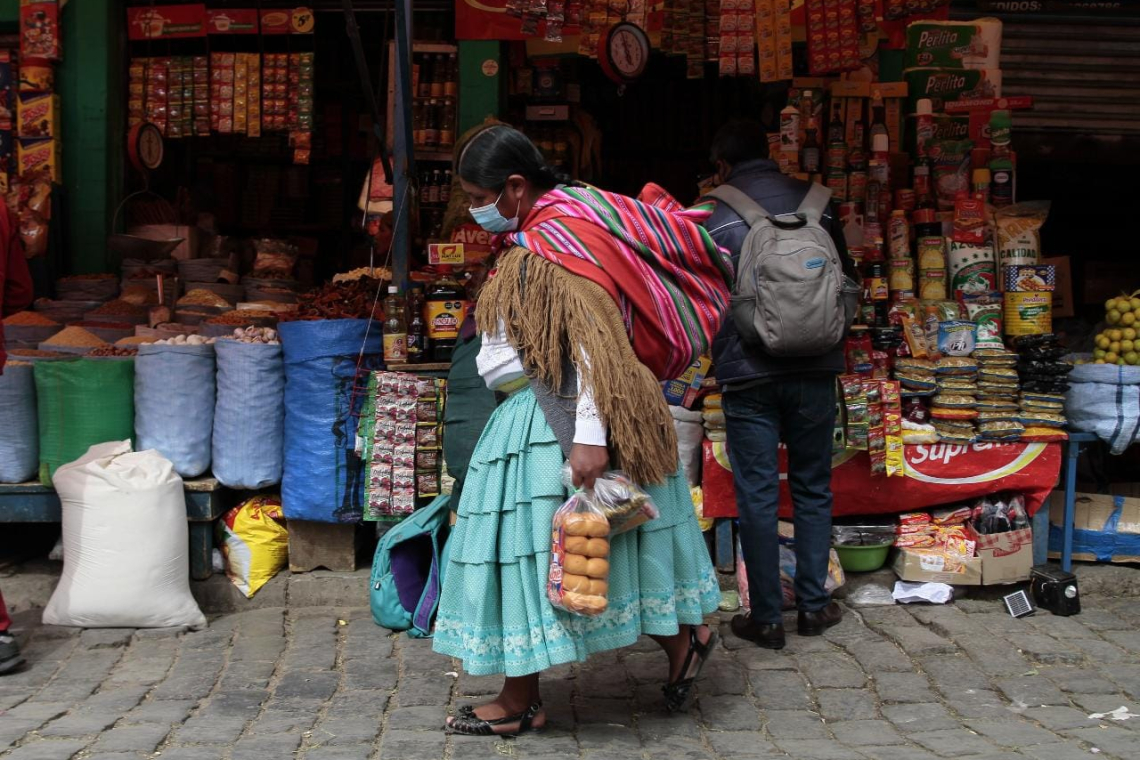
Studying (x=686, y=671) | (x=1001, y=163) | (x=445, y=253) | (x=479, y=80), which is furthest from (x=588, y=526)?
(x=479, y=80)

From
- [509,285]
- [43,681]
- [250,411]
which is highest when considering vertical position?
[509,285]

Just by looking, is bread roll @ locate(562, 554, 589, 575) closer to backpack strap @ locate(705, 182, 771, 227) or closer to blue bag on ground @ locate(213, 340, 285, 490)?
backpack strap @ locate(705, 182, 771, 227)

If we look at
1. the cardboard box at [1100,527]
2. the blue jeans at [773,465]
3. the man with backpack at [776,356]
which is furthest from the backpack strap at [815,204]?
the cardboard box at [1100,527]

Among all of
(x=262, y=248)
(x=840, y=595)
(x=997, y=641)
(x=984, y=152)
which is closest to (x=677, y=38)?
(x=984, y=152)

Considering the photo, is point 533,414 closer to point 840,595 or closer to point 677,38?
point 840,595

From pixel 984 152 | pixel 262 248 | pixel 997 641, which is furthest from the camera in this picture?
pixel 262 248

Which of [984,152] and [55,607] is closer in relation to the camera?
[55,607]

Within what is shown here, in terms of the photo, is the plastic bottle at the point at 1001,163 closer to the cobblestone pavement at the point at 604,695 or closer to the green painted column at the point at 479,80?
the cobblestone pavement at the point at 604,695

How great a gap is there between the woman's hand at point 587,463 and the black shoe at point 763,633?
1.46 metres

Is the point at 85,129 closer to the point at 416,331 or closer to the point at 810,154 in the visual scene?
the point at 416,331

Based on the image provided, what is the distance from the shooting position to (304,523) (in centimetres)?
505

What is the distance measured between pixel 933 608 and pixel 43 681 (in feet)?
11.5

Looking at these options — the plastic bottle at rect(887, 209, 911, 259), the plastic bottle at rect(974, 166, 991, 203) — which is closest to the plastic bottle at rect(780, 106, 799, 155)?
the plastic bottle at rect(887, 209, 911, 259)

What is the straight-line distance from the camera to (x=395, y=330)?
16.3 ft
